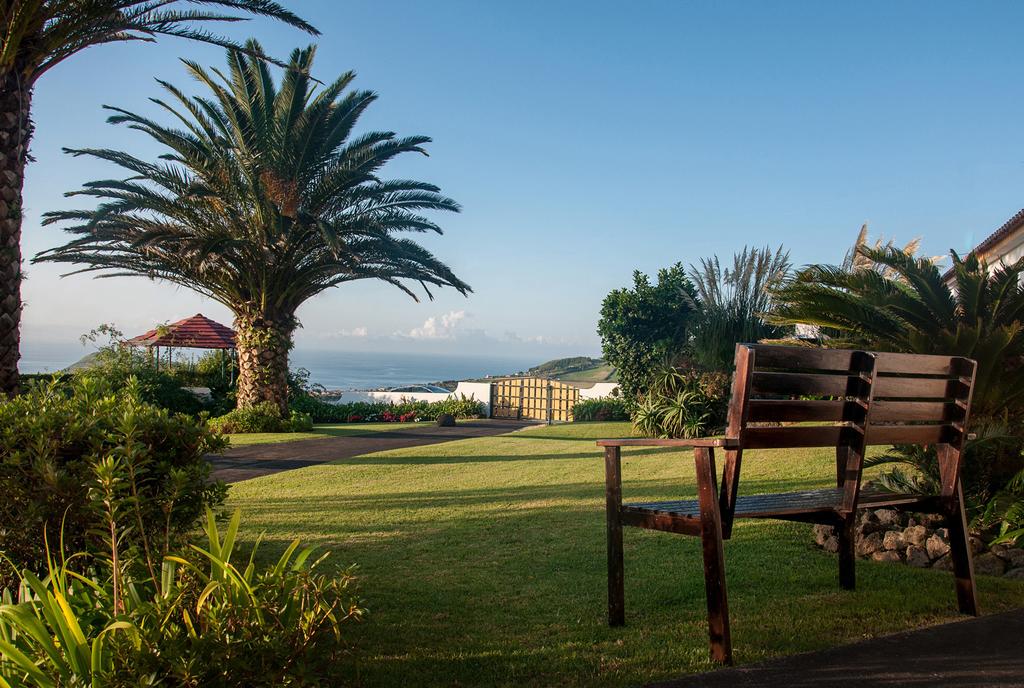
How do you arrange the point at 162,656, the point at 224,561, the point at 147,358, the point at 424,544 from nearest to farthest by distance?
the point at 162,656 → the point at 224,561 → the point at 424,544 → the point at 147,358

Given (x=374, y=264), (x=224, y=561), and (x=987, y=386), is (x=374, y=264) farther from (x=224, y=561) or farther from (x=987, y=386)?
(x=224, y=561)

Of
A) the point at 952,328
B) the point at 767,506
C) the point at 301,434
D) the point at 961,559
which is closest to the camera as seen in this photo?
the point at 767,506

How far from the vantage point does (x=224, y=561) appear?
8.88 feet

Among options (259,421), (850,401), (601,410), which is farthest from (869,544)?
(601,410)

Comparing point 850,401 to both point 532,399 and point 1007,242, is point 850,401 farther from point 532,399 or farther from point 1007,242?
point 532,399

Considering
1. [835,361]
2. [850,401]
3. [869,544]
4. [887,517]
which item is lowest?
[869,544]

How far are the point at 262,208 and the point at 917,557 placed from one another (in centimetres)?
1403

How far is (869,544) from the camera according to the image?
213 inches

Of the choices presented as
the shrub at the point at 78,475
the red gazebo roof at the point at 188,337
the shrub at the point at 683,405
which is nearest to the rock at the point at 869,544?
the shrub at the point at 78,475

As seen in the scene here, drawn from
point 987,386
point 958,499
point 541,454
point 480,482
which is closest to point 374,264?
point 541,454

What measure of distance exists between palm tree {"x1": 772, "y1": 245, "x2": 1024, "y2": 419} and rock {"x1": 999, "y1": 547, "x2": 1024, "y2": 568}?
5.48ft

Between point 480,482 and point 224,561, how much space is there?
713 centimetres

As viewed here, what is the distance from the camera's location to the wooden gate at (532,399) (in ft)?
85.3

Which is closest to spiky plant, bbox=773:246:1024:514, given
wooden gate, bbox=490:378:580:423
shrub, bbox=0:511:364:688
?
shrub, bbox=0:511:364:688
